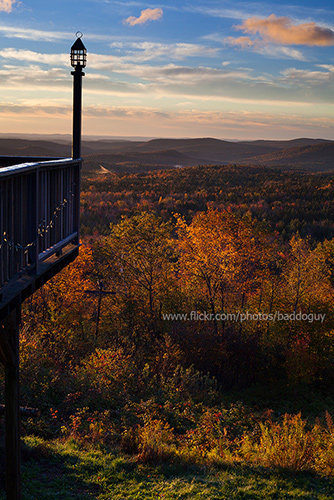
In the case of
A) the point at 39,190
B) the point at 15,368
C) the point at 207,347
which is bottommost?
the point at 207,347

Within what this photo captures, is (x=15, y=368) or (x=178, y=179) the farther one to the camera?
(x=178, y=179)

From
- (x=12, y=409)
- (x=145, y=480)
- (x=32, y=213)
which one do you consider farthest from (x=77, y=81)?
(x=145, y=480)

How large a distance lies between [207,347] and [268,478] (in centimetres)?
1450

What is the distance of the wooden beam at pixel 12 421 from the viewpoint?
6879mm

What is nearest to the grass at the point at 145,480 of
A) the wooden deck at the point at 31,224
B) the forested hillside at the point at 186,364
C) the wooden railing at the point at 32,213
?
the forested hillside at the point at 186,364

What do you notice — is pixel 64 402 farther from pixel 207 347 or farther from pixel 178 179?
pixel 178 179

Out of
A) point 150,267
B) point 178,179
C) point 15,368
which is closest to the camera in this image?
point 15,368

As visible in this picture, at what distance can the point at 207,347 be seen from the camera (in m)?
23.2

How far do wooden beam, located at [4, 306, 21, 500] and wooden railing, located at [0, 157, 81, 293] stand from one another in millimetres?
1587

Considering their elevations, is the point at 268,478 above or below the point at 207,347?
above

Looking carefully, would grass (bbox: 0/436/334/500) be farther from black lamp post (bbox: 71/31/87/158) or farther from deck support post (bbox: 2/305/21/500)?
black lamp post (bbox: 71/31/87/158)

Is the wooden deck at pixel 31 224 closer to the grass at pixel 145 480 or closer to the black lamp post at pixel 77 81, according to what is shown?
the black lamp post at pixel 77 81

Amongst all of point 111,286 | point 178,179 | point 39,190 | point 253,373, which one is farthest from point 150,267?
point 178,179

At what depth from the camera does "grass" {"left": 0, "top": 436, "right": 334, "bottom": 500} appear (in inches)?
320
